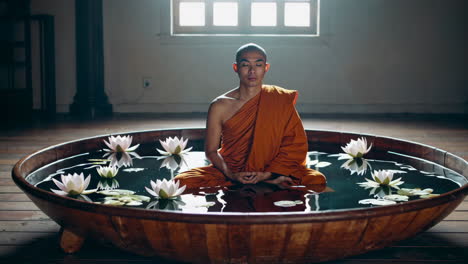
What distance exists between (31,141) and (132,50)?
2195 millimetres

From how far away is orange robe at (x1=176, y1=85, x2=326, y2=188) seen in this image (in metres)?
2.31

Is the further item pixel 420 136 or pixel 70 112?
pixel 70 112

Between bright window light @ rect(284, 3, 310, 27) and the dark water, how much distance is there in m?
3.36

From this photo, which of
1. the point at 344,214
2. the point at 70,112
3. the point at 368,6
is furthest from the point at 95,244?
the point at 368,6

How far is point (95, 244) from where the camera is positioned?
1810 millimetres

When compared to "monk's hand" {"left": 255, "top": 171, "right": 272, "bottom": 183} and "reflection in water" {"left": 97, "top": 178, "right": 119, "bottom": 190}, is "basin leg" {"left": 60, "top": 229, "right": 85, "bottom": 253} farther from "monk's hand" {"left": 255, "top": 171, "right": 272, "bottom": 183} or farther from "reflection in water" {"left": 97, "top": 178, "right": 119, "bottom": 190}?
"monk's hand" {"left": 255, "top": 171, "right": 272, "bottom": 183}

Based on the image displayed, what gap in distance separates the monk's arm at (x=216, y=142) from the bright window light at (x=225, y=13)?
3.91m

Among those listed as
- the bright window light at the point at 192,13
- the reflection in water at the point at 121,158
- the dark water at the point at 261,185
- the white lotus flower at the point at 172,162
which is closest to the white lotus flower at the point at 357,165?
the dark water at the point at 261,185

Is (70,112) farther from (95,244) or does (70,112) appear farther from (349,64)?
(95,244)

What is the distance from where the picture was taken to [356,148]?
281 cm

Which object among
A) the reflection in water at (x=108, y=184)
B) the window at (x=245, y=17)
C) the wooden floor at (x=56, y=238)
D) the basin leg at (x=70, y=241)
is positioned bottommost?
the wooden floor at (x=56, y=238)

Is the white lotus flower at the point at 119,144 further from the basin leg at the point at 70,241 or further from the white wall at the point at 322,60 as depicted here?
the white wall at the point at 322,60

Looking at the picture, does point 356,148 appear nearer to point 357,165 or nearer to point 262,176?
point 357,165

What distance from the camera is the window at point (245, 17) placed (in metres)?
6.06
